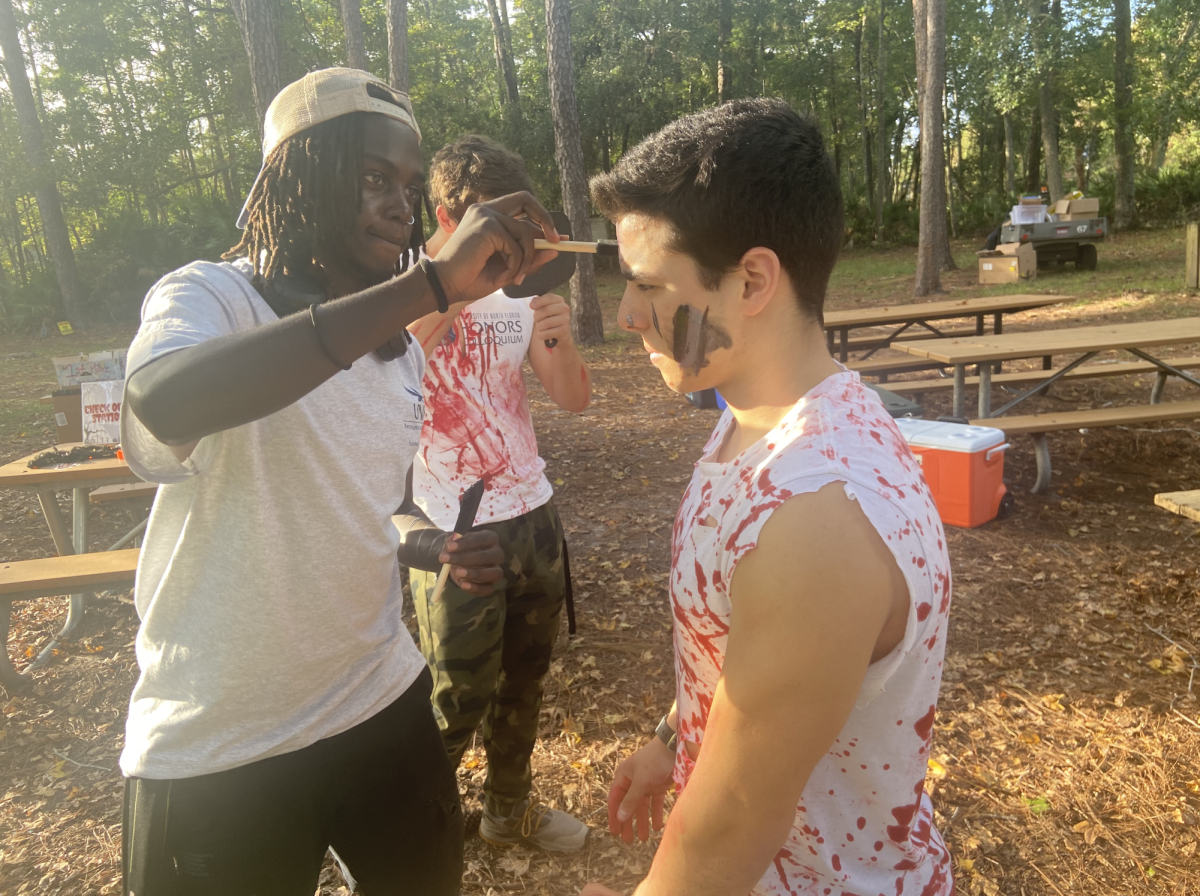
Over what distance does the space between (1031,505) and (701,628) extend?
5383 mm

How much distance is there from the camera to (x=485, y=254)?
138 centimetres

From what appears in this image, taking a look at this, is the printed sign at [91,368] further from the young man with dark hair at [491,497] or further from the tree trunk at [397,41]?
the tree trunk at [397,41]

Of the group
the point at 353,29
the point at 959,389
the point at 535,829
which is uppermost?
the point at 353,29

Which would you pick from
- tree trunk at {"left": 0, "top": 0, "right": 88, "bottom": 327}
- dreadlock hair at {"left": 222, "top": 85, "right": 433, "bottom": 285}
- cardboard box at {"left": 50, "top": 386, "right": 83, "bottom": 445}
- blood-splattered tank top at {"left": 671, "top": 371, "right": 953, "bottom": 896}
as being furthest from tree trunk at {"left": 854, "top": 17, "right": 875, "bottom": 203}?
blood-splattered tank top at {"left": 671, "top": 371, "right": 953, "bottom": 896}

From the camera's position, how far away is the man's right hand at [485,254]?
133 cm

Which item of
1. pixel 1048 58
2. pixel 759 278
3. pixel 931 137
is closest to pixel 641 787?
pixel 759 278

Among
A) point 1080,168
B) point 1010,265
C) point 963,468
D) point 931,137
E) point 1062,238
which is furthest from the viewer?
point 1080,168

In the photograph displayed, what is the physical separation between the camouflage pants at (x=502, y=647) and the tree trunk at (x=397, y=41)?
12146mm

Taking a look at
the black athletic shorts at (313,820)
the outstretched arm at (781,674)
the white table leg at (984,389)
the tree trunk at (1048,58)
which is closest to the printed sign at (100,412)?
the black athletic shorts at (313,820)

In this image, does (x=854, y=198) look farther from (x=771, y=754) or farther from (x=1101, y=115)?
(x=771, y=754)

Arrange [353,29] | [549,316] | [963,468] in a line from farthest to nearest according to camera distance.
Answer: [353,29]
[963,468]
[549,316]

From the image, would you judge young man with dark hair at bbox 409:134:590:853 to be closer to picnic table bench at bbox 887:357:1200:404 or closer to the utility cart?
picnic table bench at bbox 887:357:1200:404

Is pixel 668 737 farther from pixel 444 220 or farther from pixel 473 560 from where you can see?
pixel 444 220

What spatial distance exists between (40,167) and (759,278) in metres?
22.7
